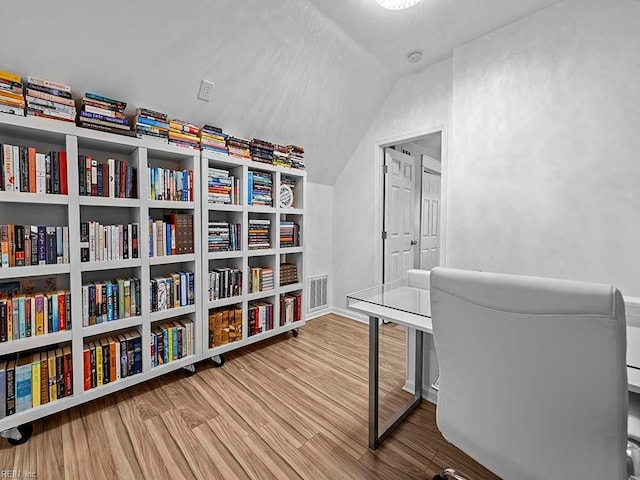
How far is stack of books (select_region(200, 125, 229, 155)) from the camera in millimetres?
2234

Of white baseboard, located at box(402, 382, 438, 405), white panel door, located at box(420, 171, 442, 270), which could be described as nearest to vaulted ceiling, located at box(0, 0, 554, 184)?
white panel door, located at box(420, 171, 442, 270)

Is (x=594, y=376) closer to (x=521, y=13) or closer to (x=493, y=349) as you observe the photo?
(x=493, y=349)

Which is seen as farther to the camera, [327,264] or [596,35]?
[327,264]

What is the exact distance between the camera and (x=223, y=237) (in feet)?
7.87

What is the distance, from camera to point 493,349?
78cm

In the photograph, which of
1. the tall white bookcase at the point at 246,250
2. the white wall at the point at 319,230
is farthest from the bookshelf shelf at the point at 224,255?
the white wall at the point at 319,230

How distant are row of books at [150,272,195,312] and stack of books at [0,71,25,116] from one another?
119 centimetres

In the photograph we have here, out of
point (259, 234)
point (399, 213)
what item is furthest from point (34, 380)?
point (399, 213)

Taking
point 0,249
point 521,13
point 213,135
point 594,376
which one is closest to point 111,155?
point 213,135

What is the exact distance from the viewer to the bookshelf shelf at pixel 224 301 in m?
2.30

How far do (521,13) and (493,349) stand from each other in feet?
8.93

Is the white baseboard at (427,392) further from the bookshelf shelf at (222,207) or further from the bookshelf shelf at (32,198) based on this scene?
the bookshelf shelf at (32,198)

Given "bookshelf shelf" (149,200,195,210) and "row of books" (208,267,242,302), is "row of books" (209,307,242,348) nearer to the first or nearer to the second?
"row of books" (208,267,242,302)

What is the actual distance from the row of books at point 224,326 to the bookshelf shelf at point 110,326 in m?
0.54
